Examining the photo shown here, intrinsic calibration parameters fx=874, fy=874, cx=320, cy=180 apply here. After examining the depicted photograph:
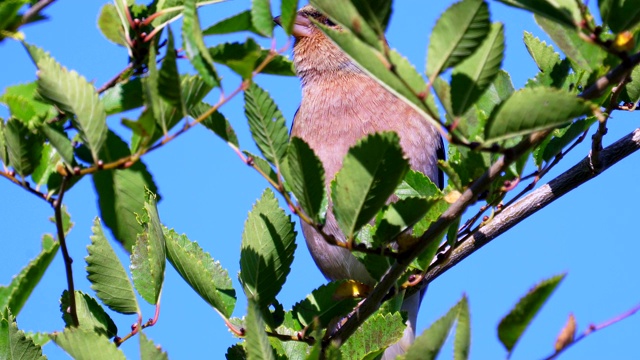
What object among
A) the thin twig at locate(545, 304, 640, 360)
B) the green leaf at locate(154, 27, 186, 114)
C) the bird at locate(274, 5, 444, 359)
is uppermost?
the bird at locate(274, 5, 444, 359)

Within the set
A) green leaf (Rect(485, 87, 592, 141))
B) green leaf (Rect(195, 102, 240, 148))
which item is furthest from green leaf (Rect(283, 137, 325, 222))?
green leaf (Rect(485, 87, 592, 141))

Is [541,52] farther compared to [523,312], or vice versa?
[541,52]

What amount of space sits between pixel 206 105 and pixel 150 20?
23 cm

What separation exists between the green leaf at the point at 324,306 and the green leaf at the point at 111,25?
0.71 metres

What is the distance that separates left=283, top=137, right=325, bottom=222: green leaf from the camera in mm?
1511

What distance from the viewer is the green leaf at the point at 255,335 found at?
52.0 inches

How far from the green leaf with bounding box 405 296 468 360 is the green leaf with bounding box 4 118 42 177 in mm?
A: 780

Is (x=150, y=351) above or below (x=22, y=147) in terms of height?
below

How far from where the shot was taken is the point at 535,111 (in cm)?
125

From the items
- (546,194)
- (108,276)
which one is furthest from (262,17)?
(546,194)

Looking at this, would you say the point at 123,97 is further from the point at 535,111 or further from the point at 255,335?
the point at 535,111

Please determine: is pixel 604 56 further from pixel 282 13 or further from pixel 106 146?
pixel 106 146

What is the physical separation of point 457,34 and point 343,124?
10.1ft

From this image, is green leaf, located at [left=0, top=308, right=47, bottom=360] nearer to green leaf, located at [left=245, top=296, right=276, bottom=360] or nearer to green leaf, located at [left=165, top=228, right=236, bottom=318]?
green leaf, located at [left=165, top=228, right=236, bottom=318]
